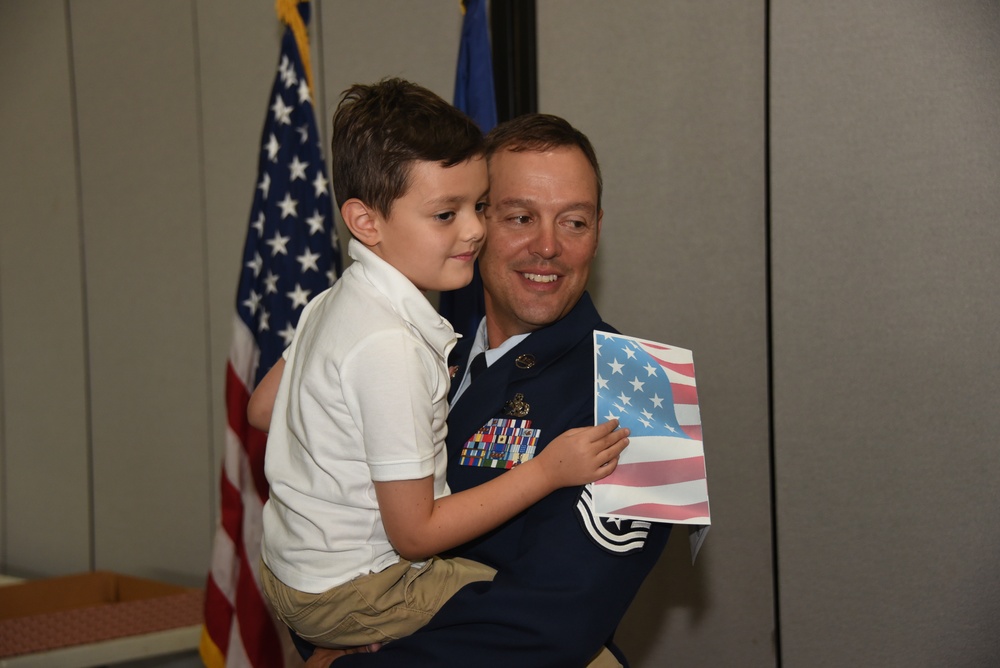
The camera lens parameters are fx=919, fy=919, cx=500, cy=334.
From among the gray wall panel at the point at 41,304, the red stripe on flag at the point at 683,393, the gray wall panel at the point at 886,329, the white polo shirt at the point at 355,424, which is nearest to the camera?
the white polo shirt at the point at 355,424

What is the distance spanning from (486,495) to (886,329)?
170cm

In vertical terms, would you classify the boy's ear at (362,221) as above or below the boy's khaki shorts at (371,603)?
above

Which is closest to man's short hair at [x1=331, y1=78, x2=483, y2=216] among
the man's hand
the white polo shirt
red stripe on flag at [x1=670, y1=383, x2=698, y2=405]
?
the white polo shirt

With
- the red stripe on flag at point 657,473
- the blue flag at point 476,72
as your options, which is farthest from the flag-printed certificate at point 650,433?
the blue flag at point 476,72

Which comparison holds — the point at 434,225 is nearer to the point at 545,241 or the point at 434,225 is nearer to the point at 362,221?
the point at 362,221

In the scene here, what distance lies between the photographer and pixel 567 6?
299 centimetres

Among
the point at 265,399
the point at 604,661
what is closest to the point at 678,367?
the point at 604,661

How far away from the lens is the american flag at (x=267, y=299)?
279cm

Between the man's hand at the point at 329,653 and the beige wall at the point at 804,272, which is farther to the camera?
the beige wall at the point at 804,272

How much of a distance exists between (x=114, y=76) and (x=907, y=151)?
3.45 meters

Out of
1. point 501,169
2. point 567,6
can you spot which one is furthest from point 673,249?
point 501,169

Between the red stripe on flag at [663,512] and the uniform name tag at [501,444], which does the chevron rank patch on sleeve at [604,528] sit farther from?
the uniform name tag at [501,444]

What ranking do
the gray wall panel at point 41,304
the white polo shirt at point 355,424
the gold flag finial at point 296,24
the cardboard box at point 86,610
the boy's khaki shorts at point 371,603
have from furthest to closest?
1. the gray wall panel at point 41,304
2. the cardboard box at point 86,610
3. the gold flag finial at point 296,24
4. the boy's khaki shorts at point 371,603
5. the white polo shirt at point 355,424

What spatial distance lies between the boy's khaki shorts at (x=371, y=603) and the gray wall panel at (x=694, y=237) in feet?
5.17
